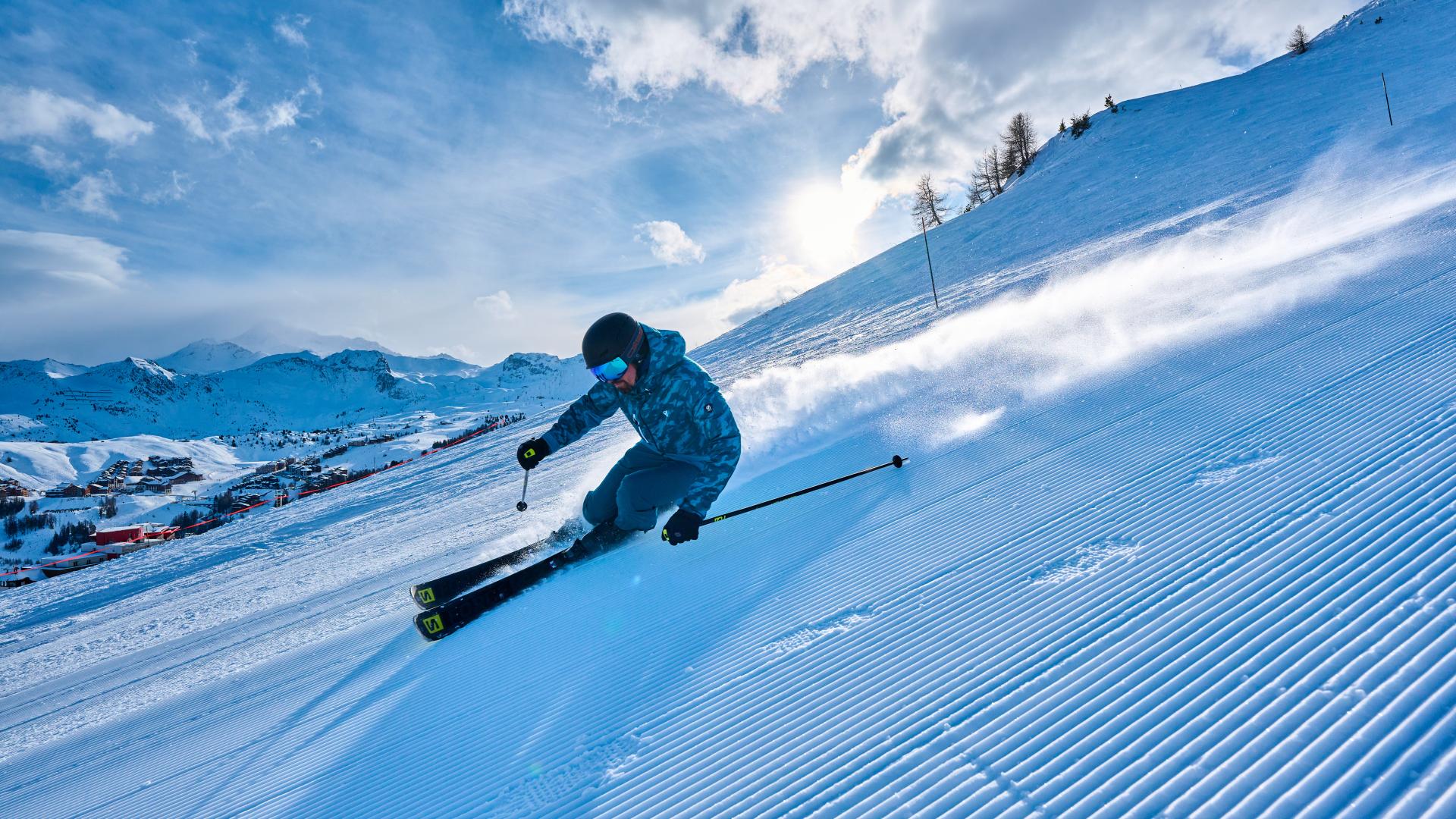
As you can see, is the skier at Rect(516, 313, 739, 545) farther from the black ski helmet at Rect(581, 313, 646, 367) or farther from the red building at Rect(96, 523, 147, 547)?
the red building at Rect(96, 523, 147, 547)

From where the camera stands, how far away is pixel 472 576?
4871 mm

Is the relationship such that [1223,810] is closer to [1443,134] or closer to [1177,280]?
[1177,280]

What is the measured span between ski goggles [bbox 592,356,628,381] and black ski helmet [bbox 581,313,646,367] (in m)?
0.03

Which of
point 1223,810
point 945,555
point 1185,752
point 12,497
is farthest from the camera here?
point 12,497

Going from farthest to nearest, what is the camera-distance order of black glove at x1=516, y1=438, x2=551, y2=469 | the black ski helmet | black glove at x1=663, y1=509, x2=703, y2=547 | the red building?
the red building
black glove at x1=516, y1=438, x2=551, y2=469
the black ski helmet
black glove at x1=663, y1=509, x2=703, y2=547

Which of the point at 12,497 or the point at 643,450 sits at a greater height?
the point at 12,497

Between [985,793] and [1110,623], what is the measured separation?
100 centimetres

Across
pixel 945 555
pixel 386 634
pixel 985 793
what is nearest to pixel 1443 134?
pixel 945 555

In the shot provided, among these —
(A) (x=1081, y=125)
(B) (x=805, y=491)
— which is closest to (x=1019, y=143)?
(A) (x=1081, y=125)

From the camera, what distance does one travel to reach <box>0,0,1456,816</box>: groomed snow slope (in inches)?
72.1

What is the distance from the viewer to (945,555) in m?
3.41

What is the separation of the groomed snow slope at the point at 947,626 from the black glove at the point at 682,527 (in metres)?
0.30

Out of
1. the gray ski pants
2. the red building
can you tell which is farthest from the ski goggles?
the red building

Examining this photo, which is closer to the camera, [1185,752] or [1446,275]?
[1185,752]
